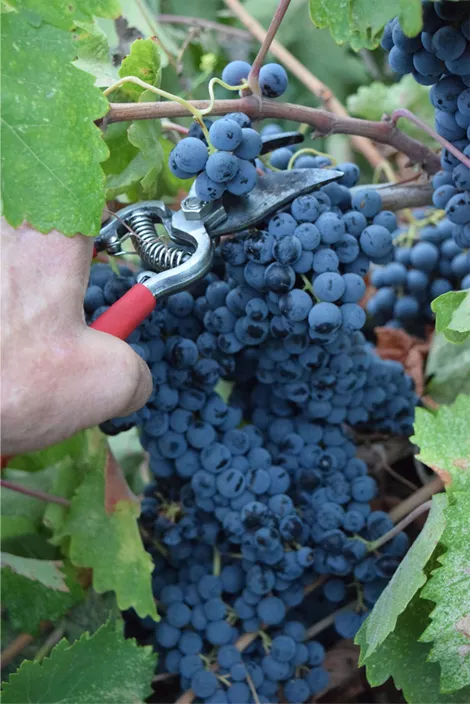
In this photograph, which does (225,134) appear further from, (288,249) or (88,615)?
(88,615)

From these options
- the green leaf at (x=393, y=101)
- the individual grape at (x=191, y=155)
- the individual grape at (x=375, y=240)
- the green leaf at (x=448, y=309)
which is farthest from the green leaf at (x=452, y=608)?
the green leaf at (x=393, y=101)

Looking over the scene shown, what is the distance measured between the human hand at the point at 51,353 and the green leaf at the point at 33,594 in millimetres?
353

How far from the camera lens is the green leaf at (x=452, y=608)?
1.95ft

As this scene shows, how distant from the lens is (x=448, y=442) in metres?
0.68

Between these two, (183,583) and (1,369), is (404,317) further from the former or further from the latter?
(1,369)

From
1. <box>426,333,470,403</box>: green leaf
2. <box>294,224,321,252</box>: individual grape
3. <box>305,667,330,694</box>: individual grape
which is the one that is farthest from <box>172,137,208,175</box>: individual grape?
<box>305,667,330,694</box>: individual grape

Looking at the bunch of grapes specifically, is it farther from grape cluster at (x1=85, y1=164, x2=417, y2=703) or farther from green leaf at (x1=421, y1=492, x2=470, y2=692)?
green leaf at (x1=421, y1=492, x2=470, y2=692)

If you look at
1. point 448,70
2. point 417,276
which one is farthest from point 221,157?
point 417,276

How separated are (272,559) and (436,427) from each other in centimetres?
22

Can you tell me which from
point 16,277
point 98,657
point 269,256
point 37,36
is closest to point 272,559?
point 98,657

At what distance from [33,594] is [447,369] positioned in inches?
22.1

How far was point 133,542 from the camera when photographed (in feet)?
2.53

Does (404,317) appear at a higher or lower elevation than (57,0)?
lower

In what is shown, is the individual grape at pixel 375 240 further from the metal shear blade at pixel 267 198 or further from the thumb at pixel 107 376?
the thumb at pixel 107 376
